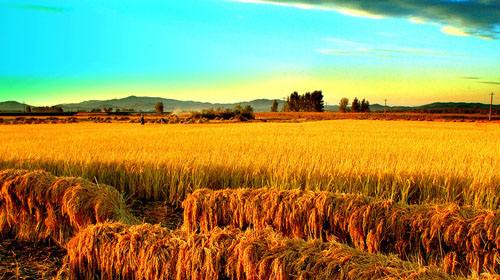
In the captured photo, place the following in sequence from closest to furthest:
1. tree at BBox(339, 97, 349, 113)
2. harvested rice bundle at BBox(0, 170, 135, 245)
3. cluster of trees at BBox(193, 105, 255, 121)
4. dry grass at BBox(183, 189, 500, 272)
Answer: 1. dry grass at BBox(183, 189, 500, 272)
2. harvested rice bundle at BBox(0, 170, 135, 245)
3. cluster of trees at BBox(193, 105, 255, 121)
4. tree at BBox(339, 97, 349, 113)

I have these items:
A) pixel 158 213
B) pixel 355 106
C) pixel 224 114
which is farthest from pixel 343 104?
→ pixel 158 213

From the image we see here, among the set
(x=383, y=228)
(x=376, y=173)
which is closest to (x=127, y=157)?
(x=376, y=173)

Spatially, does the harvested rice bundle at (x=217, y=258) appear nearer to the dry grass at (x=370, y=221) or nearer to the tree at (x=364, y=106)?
the dry grass at (x=370, y=221)

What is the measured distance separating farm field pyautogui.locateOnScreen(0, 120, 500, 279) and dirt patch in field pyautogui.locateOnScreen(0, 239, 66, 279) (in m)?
0.13

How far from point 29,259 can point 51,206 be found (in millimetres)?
918

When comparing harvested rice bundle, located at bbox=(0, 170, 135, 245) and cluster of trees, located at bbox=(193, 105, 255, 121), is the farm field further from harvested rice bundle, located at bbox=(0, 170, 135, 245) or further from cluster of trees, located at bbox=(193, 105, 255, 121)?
cluster of trees, located at bbox=(193, 105, 255, 121)

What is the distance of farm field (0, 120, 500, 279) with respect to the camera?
3.70 m

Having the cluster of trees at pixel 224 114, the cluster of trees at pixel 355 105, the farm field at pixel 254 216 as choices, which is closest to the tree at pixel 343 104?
the cluster of trees at pixel 355 105

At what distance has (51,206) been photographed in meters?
6.50

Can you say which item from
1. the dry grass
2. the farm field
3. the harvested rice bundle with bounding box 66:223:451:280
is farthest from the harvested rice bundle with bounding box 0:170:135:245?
the harvested rice bundle with bounding box 66:223:451:280

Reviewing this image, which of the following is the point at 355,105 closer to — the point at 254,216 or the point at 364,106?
the point at 364,106

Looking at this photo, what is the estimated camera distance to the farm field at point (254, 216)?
3.70 m

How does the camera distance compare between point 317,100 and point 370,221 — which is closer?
point 370,221

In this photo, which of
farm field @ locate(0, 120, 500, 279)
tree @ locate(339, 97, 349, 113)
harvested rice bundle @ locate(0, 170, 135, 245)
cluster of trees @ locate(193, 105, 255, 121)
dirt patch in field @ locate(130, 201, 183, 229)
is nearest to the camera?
farm field @ locate(0, 120, 500, 279)
